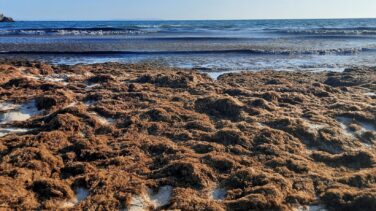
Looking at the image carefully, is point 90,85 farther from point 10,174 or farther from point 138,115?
point 10,174

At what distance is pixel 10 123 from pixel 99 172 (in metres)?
3.65

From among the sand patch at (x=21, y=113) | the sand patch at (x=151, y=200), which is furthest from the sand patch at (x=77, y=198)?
the sand patch at (x=21, y=113)

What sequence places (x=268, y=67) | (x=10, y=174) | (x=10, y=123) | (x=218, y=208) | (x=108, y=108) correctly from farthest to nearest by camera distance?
(x=268, y=67) < (x=108, y=108) < (x=10, y=123) < (x=10, y=174) < (x=218, y=208)

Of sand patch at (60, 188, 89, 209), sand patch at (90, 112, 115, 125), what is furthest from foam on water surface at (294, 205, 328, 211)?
sand patch at (90, 112, 115, 125)

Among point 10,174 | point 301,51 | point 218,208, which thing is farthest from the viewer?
point 301,51

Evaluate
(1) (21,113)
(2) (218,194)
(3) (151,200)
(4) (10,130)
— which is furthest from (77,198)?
(1) (21,113)

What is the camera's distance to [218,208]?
5.08m

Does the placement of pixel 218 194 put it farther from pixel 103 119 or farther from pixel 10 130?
pixel 10 130

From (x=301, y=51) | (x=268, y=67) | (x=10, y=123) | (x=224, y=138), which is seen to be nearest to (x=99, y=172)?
(x=224, y=138)

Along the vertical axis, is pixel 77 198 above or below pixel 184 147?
below

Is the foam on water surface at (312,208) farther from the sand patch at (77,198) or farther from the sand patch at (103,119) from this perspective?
the sand patch at (103,119)

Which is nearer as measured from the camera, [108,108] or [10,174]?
[10,174]

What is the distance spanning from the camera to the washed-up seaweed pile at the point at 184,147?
5402 millimetres

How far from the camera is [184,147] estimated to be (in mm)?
7176
